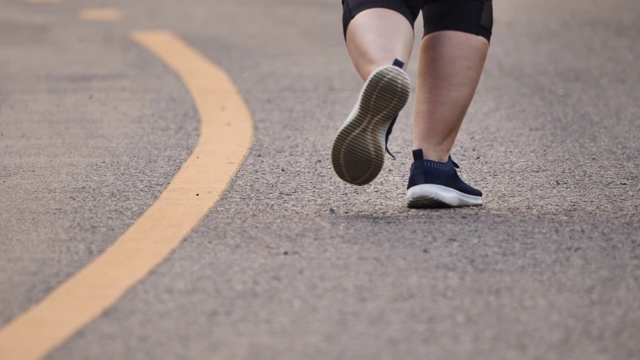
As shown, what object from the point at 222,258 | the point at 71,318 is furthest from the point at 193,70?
the point at 71,318

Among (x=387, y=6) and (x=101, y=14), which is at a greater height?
(x=387, y=6)

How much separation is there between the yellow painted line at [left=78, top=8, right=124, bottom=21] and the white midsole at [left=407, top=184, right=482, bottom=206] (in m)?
7.17

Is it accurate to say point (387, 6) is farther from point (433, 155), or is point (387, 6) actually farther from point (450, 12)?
point (433, 155)

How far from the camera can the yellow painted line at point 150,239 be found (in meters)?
2.52

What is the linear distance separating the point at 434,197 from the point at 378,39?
1.58ft

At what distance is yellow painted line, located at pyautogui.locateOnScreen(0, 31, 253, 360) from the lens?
252cm

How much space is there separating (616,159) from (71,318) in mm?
2617

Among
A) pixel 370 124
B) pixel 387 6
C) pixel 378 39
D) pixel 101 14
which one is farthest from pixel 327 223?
pixel 101 14

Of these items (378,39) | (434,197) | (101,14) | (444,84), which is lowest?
(101,14)

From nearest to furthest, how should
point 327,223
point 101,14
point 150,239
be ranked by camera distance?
point 150,239, point 327,223, point 101,14

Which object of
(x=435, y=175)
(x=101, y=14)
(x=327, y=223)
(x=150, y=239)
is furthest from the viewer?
(x=101, y=14)

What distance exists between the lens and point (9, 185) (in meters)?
4.15

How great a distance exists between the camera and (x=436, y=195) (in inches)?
146

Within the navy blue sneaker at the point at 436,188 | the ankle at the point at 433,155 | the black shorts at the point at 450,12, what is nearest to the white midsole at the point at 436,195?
the navy blue sneaker at the point at 436,188
